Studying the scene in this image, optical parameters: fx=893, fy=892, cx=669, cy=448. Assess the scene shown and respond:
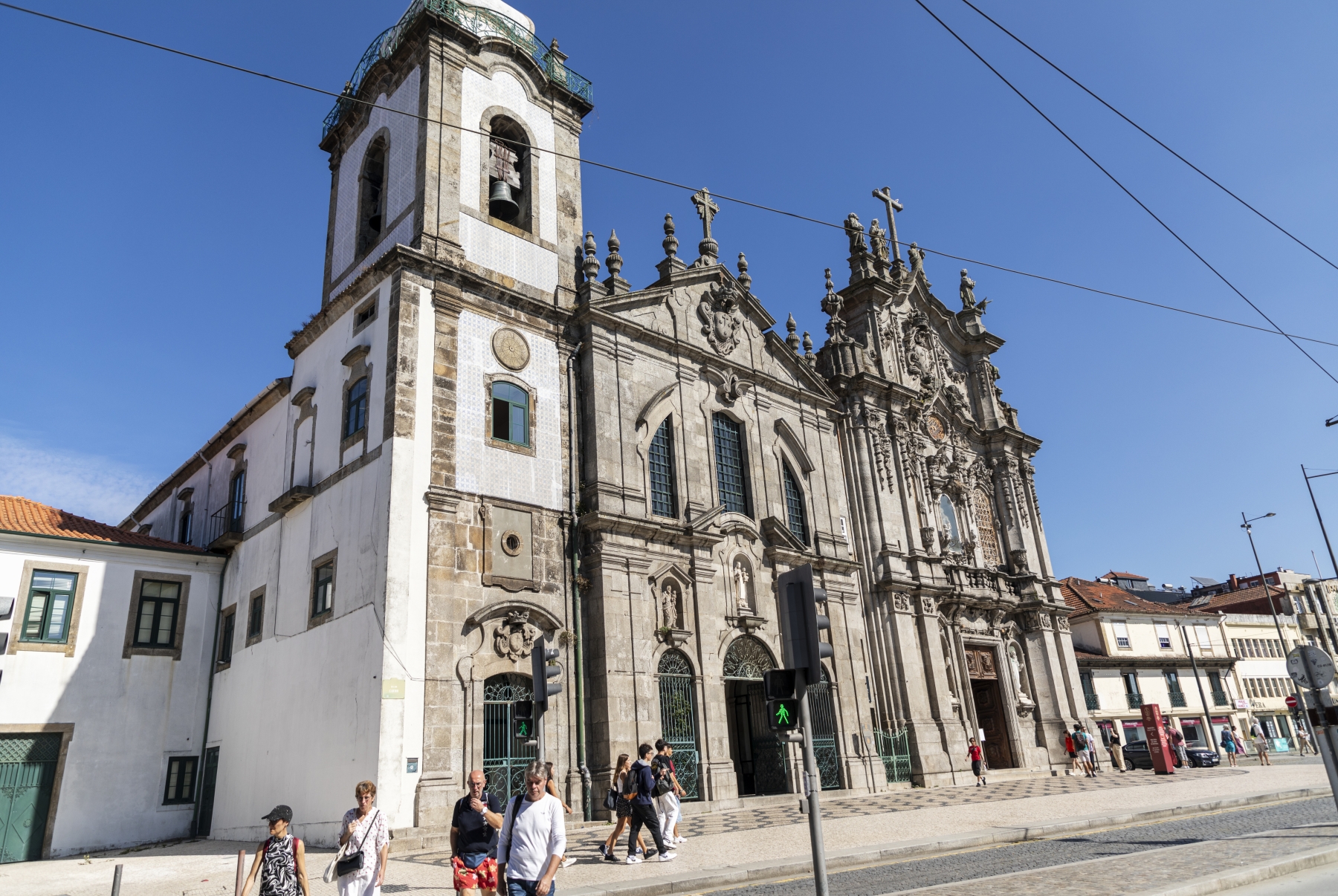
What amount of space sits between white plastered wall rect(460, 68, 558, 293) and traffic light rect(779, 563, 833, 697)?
15.5 meters

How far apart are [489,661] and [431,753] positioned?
6.91 feet

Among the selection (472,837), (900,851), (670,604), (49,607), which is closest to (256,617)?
(49,607)

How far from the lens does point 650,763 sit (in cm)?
1352

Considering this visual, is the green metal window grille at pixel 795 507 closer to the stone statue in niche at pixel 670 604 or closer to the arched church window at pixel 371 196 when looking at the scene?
the stone statue in niche at pixel 670 604

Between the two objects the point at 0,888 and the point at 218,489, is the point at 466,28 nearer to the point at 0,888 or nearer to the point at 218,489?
the point at 218,489

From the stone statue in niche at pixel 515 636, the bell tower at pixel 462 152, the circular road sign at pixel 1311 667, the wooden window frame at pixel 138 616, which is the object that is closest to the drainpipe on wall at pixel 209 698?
the wooden window frame at pixel 138 616

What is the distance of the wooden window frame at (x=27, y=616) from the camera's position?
19.7m

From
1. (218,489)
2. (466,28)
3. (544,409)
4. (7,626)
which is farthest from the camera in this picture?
(218,489)

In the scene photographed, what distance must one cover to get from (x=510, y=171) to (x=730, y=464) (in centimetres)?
974

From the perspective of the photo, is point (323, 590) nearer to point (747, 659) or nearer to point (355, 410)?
point (355, 410)

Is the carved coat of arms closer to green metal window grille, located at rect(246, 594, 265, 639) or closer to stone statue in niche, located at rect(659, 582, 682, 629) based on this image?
stone statue in niche, located at rect(659, 582, 682, 629)

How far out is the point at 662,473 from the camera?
2272cm

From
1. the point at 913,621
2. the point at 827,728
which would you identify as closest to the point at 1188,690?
the point at 913,621

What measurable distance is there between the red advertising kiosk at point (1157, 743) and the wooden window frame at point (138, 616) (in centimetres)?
2776
